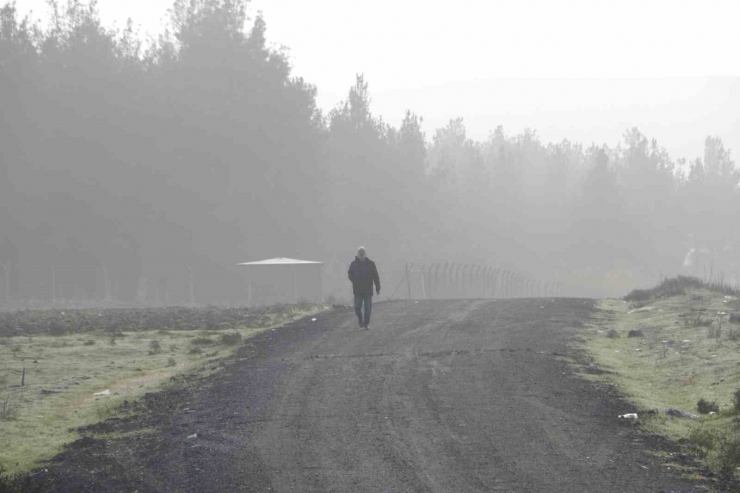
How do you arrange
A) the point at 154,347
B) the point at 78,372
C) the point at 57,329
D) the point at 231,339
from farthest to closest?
1. the point at 57,329
2. the point at 231,339
3. the point at 154,347
4. the point at 78,372

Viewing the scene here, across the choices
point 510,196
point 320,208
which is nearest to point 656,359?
point 320,208

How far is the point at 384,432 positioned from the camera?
1012 centimetres

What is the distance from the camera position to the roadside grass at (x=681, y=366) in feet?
32.7

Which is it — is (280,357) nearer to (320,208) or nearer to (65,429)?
(65,429)

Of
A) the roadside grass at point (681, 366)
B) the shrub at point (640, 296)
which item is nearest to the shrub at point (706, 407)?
the roadside grass at point (681, 366)

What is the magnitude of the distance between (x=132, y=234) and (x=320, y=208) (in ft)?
50.4

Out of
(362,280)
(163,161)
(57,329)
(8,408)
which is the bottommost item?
(8,408)

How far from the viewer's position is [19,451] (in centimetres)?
1036

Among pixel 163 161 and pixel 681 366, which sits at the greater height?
pixel 163 161

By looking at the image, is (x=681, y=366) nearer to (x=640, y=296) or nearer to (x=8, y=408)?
(x=8, y=408)

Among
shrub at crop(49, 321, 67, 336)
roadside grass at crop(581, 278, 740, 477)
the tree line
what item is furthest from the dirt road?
the tree line

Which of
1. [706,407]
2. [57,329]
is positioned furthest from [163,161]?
[706,407]

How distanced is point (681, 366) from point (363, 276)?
8.77m

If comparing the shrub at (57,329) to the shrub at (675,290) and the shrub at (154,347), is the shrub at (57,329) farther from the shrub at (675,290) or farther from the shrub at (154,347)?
the shrub at (675,290)
